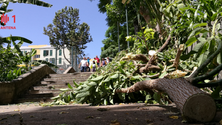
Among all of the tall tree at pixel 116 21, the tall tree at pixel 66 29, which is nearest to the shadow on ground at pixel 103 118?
the tall tree at pixel 116 21

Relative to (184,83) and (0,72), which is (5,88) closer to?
(0,72)

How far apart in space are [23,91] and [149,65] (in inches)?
206

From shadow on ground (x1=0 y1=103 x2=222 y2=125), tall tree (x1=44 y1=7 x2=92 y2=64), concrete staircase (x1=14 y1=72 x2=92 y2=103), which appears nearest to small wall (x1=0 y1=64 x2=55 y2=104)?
concrete staircase (x1=14 y1=72 x2=92 y2=103)

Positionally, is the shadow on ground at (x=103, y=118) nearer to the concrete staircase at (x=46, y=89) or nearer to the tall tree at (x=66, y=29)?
the concrete staircase at (x=46, y=89)

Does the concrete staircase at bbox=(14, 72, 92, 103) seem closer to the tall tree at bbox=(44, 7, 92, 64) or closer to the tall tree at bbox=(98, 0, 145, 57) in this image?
the tall tree at bbox=(98, 0, 145, 57)

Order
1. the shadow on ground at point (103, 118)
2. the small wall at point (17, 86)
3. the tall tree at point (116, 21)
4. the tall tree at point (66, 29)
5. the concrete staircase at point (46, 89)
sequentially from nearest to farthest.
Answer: the shadow on ground at point (103, 118) < the small wall at point (17, 86) < the concrete staircase at point (46, 89) < the tall tree at point (116, 21) < the tall tree at point (66, 29)

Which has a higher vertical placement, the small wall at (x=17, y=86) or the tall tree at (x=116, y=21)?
the tall tree at (x=116, y=21)

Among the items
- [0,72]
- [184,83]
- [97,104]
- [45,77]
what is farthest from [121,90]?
[45,77]

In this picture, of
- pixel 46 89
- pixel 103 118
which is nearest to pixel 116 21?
pixel 46 89

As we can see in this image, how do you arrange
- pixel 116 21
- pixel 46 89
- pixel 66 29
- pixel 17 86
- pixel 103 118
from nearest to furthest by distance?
pixel 103 118, pixel 17 86, pixel 46 89, pixel 116 21, pixel 66 29

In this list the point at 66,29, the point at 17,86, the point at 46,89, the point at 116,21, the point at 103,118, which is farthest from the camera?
the point at 66,29

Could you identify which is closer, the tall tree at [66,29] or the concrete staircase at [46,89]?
the concrete staircase at [46,89]

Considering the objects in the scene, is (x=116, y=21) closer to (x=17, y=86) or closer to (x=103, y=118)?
(x=17, y=86)

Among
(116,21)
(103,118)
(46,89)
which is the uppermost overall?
(116,21)
